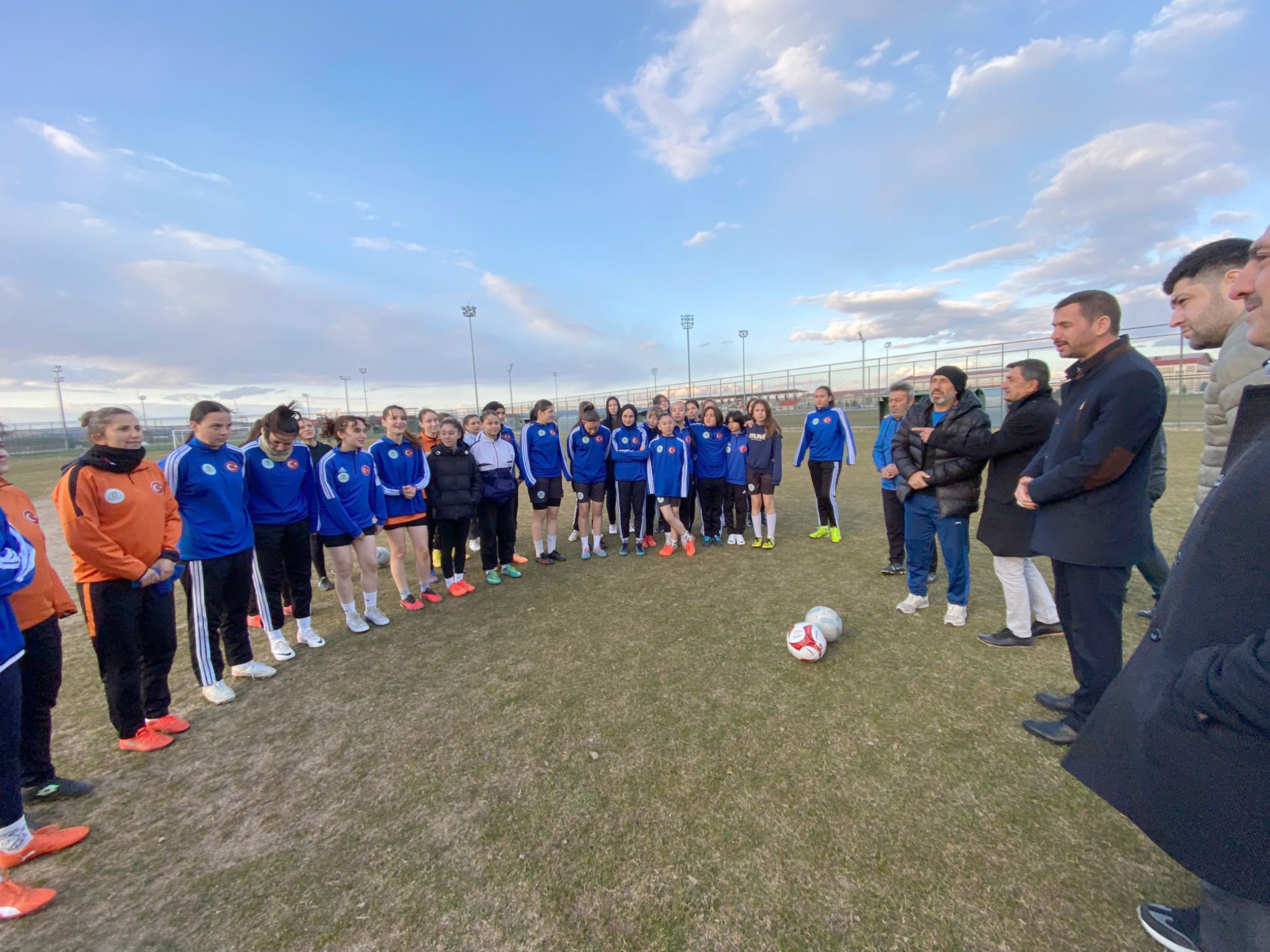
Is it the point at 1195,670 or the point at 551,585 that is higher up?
the point at 1195,670

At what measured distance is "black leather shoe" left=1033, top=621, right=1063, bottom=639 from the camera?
12.6 ft

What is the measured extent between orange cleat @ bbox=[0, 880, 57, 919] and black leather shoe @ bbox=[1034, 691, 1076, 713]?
500cm

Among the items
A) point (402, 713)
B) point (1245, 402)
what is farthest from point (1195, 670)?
point (402, 713)

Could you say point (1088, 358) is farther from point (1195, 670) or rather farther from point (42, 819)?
point (42, 819)

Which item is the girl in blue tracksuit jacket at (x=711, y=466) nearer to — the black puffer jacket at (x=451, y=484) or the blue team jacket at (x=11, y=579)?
the black puffer jacket at (x=451, y=484)

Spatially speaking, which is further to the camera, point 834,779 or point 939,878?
point 834,779

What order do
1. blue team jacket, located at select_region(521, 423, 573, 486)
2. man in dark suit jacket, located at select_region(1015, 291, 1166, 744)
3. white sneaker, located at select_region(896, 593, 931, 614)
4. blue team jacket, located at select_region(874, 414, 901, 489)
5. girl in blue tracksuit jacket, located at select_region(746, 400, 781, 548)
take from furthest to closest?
1. girl in blue tracksuit jacket, located at select_region(746, 400, 781, 548)
2. blue team jacket, located at select_region(521, 423, 573, 486)
3. blue team jacket, located at select_region(874, 414, 901, 489)
4. white sneaker, located at select_region(896, 593, 931, 614)
5. man in dark suit jacket, located at select_region(1015, 291, 1166, 744)

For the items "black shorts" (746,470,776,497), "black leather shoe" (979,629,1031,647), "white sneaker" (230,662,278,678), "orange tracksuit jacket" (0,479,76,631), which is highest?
"orange tracksuit jacket" (0,479,76,631)

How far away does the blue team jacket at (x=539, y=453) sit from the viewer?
6.18 meters

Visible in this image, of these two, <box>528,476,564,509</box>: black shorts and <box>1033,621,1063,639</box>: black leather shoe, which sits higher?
<box>528,476,564,509</box>: black shorts

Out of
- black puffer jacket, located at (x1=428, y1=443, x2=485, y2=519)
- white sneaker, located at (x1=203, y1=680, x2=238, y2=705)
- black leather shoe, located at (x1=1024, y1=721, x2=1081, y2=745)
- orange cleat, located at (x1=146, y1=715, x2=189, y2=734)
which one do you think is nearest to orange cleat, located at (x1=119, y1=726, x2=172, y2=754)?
orange cleat, located at (x1=146, y1=715, x2=189, y2=734)

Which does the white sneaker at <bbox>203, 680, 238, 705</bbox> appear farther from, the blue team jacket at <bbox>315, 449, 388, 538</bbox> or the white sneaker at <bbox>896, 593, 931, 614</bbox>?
the white sneaker at <bbox>896, 593, 931, 614</bbox>

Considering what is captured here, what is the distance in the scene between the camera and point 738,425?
22.6 ft

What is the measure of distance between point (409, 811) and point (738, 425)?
5.68 meters
